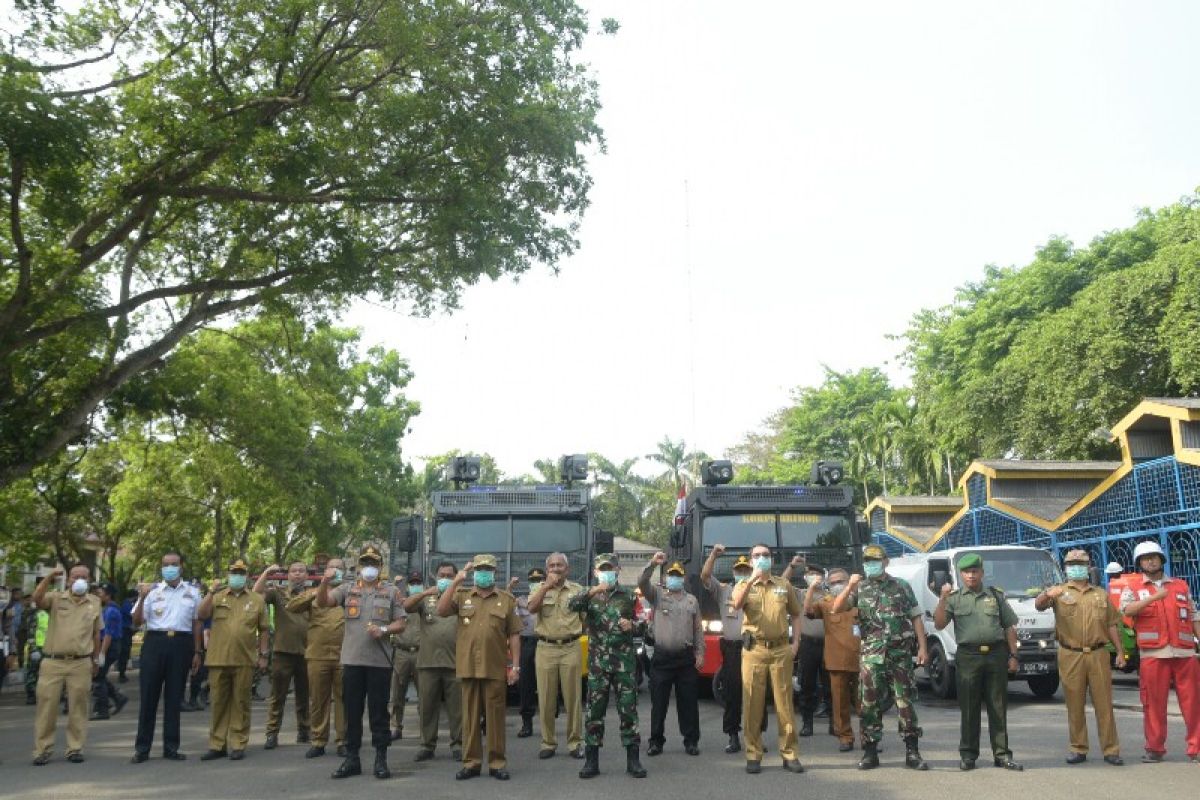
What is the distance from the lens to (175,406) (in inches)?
830

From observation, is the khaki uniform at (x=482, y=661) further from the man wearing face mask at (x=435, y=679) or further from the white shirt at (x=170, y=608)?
the white shirt at (x=170, y=608)

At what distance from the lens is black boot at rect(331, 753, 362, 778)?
8.32m

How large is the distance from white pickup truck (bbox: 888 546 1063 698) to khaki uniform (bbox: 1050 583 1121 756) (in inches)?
183

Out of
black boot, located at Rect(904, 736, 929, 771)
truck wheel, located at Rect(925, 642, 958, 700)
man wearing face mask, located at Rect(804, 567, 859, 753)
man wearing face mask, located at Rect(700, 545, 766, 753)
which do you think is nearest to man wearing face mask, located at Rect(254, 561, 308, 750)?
man wearing face mask, located at Rect(700, 545, 766, 753)

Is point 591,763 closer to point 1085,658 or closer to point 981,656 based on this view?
point 981,656

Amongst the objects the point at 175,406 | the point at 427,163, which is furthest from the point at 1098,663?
the point at 175,406

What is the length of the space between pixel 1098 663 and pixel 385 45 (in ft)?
37.3

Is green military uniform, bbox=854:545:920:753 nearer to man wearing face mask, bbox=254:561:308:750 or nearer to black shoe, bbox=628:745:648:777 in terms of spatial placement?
black shoe, bbox=628:745:648:777

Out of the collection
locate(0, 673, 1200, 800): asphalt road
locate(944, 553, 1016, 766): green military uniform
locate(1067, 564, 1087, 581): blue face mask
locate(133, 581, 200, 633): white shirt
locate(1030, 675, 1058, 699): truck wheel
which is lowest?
locate(0, 673, 1200, 800): asphalt road

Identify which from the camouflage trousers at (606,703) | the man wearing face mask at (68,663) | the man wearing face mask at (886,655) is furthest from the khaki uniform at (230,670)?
the man wearing face mask at (886,655)

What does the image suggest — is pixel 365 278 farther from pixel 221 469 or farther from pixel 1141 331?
pixel 1141 331

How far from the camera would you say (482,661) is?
8.55 metres

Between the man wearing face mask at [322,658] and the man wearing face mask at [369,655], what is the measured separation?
0.64 meters

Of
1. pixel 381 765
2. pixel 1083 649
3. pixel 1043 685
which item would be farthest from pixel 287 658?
pixel 1043 685
